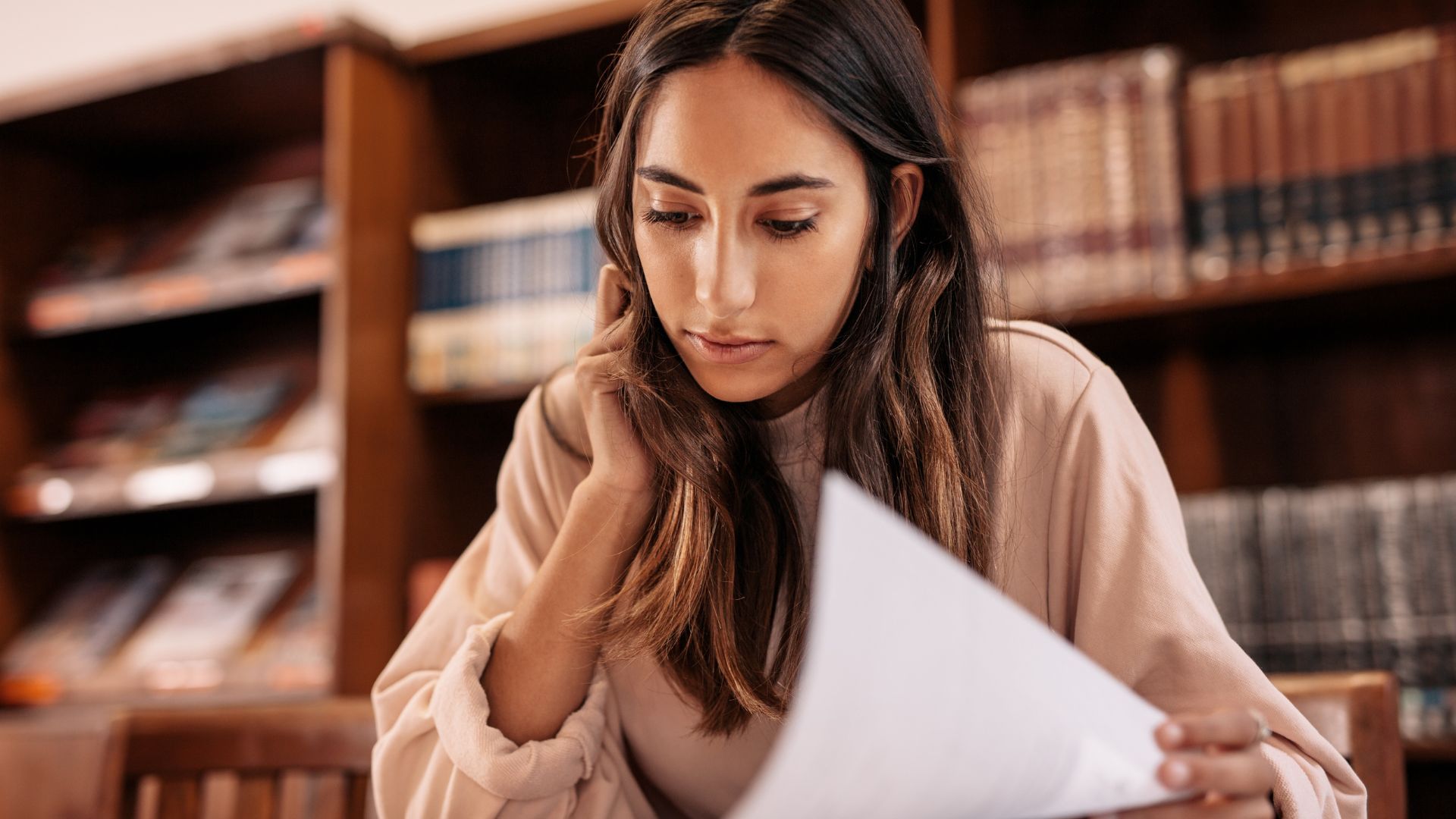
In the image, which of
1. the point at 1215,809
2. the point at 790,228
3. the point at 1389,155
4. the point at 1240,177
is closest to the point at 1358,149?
the point at 1389,155

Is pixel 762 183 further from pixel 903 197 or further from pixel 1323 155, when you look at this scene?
pixel 1323 155

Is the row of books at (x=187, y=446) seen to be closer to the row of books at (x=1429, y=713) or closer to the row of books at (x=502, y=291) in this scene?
the row of books at (x=502, y=291)

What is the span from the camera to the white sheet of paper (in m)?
0.49

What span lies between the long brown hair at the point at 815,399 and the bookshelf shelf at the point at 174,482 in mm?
1296

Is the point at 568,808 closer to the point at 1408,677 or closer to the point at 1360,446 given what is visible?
the point at 1408,677

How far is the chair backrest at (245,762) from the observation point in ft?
3.79

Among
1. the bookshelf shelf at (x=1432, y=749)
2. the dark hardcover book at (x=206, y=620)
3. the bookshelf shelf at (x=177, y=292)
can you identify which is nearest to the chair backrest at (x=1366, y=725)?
the bookshelf shelf at (x=1432, y=749)

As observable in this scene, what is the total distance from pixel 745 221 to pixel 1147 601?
0.37 m

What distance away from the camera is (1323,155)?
174 centimetres

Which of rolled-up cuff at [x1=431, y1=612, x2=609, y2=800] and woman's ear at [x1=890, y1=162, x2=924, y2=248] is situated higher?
woman's ear at [x1=890, y1=162, x2=924, y2=248]

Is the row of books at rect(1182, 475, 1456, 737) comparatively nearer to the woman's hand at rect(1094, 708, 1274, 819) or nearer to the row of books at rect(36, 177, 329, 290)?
the woman's hand at rect(1094, 708, 1274, 819)

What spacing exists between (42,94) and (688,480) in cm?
205

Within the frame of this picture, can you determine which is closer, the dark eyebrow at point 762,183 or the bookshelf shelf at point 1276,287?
the dark eyebrow at point 762,183

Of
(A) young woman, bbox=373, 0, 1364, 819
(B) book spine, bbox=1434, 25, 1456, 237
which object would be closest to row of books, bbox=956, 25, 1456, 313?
(B) book spine, bbox=1434, 25, 1456, 237
